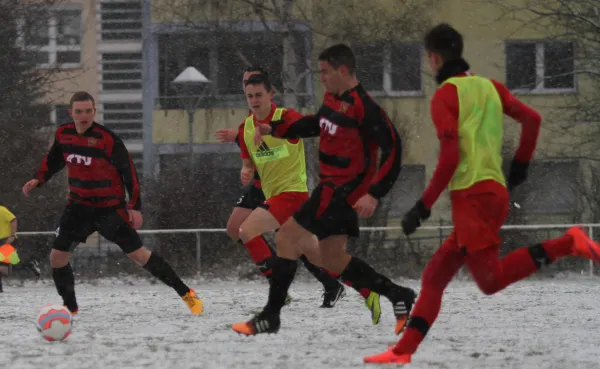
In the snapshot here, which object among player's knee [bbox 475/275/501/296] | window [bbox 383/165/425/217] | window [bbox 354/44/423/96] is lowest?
window [bbox 383/165/425/217]

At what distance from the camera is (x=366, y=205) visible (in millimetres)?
7754

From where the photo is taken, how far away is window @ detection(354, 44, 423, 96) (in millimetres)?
23953

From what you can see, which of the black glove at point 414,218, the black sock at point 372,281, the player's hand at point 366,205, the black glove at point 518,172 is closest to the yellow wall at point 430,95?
the black sock at point 372,281

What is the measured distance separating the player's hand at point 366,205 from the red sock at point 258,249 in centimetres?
347

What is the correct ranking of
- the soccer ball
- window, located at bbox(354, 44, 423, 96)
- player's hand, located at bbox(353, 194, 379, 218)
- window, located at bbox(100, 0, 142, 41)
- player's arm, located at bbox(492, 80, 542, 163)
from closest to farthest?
player's arm, located at bbox(492, 80, 542, 163), player's hand, located at bbox(353, 194, 379, 218), the soccer ball, window, located at bbox(354, 44, 423, 96), window, located at bbox(100, 0, 142, 41)

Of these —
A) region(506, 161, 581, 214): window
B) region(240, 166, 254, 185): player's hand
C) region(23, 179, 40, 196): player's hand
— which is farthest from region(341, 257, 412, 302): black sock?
region(506, 161, 581, 214): window

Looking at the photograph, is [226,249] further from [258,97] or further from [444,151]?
[444,151]

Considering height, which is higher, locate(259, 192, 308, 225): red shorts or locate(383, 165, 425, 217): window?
locate(259, 192, 308, 225): red shorts

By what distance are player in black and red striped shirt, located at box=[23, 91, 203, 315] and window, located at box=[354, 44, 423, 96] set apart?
13050 mm

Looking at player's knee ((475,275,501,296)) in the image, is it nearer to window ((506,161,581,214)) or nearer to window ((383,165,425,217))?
window ((506,161,581,214))

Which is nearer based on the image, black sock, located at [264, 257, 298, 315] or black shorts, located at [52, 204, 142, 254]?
black sock, located at [264, 257, 298, 315]

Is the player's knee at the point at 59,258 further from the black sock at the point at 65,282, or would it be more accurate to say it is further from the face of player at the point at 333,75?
the face of player at the point at 333,75

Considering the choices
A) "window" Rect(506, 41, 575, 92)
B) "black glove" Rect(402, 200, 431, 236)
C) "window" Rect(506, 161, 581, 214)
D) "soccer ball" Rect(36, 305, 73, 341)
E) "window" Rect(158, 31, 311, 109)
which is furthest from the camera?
"window" Rect(506, 41, 575, 92)

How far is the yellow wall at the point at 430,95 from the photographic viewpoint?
28.5m
